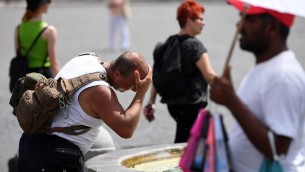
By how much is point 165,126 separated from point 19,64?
3131 millimetres

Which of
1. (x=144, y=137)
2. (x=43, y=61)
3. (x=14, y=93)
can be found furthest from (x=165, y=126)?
(x=14, y=93)

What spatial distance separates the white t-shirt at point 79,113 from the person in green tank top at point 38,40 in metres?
2.82

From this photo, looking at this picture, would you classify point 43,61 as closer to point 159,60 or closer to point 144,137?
point 159,60

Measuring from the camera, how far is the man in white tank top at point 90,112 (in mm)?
5023

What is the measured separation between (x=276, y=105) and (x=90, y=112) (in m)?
1.60

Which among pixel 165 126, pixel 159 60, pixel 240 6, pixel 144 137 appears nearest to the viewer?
pixel 240 6

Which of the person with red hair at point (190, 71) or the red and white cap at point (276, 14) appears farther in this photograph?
the person with red hair at point (190, 71)

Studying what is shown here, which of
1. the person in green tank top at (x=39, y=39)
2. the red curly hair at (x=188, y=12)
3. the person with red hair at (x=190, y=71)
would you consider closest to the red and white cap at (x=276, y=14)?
the person with red hair at (x=190, y=71)

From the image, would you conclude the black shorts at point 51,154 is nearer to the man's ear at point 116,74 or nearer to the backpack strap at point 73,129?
the backpack strap at point 73,129

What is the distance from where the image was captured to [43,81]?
527 cm

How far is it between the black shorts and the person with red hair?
1.86m

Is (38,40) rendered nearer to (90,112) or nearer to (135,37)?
(90,112)

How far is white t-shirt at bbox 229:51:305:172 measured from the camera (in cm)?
377

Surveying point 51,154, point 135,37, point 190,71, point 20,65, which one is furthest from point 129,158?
point 135,37
